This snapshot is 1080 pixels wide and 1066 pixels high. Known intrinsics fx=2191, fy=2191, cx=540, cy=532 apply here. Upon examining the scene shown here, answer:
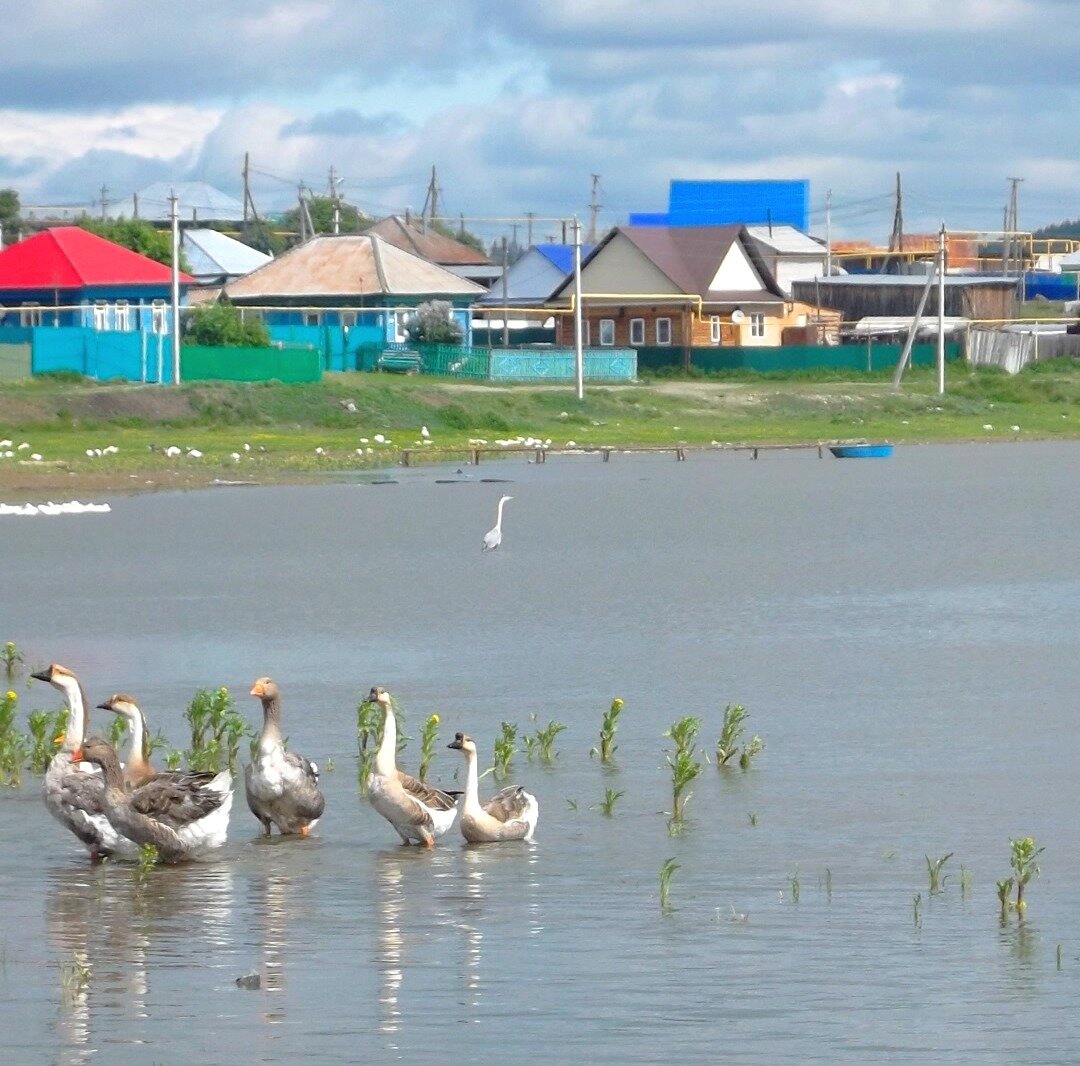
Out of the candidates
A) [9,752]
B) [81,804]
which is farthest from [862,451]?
[81,804]

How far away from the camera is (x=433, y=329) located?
72.9 meters

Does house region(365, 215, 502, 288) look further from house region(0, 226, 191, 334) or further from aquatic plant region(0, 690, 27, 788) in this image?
aquatic plant region(0, 690, 27, 788)

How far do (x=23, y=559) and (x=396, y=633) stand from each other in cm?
942

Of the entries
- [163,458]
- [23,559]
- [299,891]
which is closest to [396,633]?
[23,559]

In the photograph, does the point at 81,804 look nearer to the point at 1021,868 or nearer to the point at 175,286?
the point at 1021,868

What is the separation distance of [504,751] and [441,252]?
319ft

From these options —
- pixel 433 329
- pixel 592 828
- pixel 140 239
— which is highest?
pixel 140 239

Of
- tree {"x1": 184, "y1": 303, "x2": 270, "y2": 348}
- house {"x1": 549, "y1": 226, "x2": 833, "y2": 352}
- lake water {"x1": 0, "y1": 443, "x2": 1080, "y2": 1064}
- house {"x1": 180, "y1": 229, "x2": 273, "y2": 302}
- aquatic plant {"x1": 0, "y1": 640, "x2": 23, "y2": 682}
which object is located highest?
house {"x1": 180, "y1": 229, "x2": 273, "y2": 302}

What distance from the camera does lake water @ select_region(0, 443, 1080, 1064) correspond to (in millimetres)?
9312

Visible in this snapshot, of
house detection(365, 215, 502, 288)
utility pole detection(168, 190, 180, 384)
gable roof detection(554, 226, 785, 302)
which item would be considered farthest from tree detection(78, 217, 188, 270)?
utility pole detection(168, 190, 180, 384)

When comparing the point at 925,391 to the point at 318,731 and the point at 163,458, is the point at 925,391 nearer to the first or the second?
the point at 163,458

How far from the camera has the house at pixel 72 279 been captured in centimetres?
7112

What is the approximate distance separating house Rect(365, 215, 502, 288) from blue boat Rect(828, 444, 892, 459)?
51.6 m

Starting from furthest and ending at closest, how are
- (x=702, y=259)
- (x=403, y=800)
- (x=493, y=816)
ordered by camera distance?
(x=702, y=259), (x=493, y=816), (x=403, y=800)
